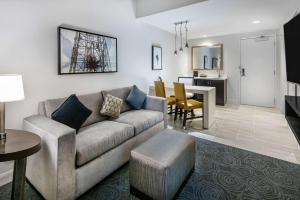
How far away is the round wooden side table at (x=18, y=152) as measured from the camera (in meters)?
1.29

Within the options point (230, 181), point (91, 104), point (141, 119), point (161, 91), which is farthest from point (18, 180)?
point (161, 91)

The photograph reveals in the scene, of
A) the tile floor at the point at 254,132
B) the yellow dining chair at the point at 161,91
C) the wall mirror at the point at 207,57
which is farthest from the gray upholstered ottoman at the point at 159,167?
the wall mirror at the point at 207,57

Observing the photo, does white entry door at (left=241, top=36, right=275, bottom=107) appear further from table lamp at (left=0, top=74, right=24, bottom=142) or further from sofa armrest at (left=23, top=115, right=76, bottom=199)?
table lamp at (left=0, top=74, right=24, bottom=142)

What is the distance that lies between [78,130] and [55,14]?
1550 mm

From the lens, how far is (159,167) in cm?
150

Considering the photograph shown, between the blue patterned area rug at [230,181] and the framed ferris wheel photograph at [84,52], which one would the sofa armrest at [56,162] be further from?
the framed ferris wheel photograph at [84,52]

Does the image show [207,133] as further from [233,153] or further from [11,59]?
[11,59]

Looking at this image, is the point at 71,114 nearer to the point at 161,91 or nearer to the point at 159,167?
the point at 159,167

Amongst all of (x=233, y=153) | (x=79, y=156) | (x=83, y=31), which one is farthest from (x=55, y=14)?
(x=233, y=153)

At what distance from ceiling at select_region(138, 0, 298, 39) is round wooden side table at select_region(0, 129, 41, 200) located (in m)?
3.13

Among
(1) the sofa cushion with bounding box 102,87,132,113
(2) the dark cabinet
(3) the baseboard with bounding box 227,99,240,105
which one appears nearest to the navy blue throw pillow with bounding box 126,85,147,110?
(1) the sofa cushion with bounding box 102,87,132,113

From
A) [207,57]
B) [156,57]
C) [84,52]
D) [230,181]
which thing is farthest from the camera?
[207,57]

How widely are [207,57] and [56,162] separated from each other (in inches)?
236

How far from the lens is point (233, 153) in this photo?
257 centimetres
